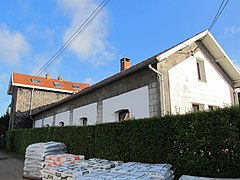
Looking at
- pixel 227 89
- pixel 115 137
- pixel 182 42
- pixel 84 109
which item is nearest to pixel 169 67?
pixel 182 42

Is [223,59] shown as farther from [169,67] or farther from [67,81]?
[67,81]

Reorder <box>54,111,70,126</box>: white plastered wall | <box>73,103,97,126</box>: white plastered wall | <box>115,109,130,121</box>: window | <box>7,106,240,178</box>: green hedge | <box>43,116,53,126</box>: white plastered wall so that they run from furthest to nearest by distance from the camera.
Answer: <box>43,116,53,126</box>: white plastered wall < <box>54,111,70,126</box>: white plastered wall < <box>73,103,97,126</box>: white plastered wall < <box>115,109,130,121</box>: window < <box>7,106,240,178</box>: green hedge

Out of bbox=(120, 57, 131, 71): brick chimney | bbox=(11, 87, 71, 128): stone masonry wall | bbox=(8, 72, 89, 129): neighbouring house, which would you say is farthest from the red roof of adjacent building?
bbox=(120, 57, 131, 71): brick chimney

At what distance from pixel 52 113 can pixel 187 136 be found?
14.6m

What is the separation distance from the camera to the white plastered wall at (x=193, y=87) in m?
8.56

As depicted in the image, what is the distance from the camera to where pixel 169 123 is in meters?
5.43

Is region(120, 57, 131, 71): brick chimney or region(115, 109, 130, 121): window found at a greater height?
region(120, 57, 131, 71): brick chimney

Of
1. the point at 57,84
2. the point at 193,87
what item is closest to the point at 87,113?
the point at 193,87

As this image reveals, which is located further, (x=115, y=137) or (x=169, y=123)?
(x=115, y=137)

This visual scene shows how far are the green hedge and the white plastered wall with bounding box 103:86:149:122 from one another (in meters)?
1.93

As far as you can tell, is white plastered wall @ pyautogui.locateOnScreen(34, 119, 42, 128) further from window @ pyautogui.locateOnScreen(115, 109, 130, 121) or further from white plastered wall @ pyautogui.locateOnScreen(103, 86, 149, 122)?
window @ pyautogui.locateOnScreen(115, 109, 130, 121)

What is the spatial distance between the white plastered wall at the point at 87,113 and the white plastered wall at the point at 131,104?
1037 mm

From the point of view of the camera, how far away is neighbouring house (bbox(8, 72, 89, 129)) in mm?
21641

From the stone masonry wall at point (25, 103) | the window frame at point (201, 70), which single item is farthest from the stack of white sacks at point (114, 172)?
the stone masonry wall at point (25, 103)
